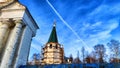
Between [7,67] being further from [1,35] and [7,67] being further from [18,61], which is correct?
[1,35]

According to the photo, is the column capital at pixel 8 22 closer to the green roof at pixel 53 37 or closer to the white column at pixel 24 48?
the white column at pixel 24 48

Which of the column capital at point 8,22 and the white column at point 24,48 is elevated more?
the column capital at point 8,22

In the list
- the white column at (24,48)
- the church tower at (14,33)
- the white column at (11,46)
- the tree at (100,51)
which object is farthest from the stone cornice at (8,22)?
the tree at (100,51)

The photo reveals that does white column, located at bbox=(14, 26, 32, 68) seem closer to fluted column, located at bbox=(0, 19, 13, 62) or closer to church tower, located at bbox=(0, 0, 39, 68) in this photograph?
church tower, located at bbox=(0, 0, 39, 68)

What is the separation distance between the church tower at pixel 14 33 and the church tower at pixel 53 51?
35206 millimetres

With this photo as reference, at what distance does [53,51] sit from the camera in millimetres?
47719

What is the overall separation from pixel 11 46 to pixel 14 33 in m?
0.88

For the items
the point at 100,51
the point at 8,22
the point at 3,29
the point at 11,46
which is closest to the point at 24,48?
the point at 11,46

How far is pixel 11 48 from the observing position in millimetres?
9859

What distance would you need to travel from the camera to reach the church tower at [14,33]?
9.84 m

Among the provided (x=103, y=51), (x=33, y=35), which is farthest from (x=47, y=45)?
(x=33, y=35)

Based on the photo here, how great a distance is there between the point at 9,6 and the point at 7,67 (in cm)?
418

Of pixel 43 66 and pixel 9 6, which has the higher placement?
pixel 9 6

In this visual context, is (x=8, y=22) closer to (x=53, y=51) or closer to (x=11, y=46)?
(x=11, y=46)
